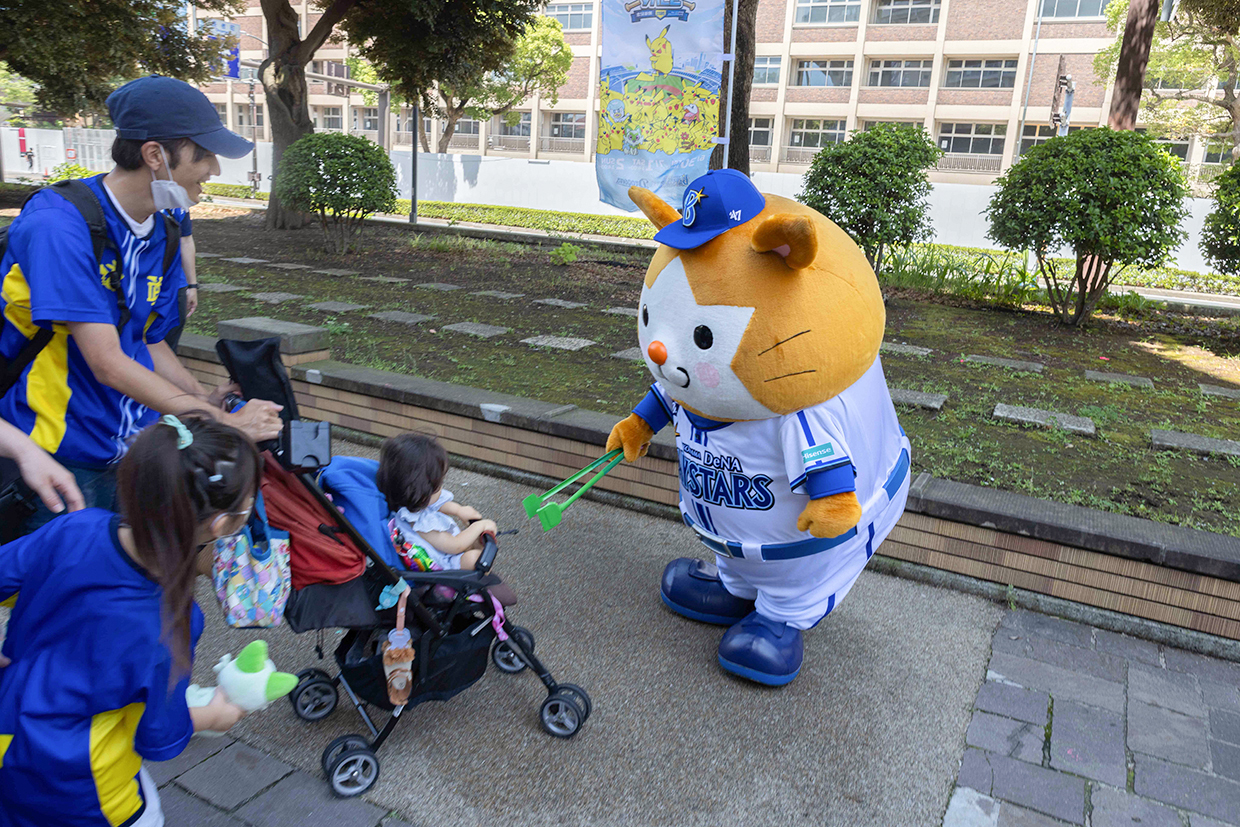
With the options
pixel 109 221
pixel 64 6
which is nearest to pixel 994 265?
pixel 109 221

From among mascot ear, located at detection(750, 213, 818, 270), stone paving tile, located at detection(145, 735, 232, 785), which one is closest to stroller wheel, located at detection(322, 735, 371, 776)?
stone paving tile, located at detection(145, 735, 232, 785)

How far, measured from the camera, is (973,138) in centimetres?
4100

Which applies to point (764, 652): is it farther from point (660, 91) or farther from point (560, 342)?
point (660, 91)

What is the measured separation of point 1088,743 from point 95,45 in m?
18.9

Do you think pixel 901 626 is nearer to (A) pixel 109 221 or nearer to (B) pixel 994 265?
(A) pixel 109 221

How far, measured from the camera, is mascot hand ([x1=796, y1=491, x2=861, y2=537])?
2.86 meters

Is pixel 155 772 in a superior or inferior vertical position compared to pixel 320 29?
inferior

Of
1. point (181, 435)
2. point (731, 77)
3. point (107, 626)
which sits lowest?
point (107, 626)

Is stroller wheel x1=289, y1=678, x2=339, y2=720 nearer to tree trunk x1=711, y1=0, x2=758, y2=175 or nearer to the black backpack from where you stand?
the black backpack

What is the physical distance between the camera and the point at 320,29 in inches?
604

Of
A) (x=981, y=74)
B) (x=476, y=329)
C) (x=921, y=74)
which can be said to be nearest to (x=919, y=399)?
(x=476, y=329)

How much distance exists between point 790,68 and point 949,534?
43.6 meters

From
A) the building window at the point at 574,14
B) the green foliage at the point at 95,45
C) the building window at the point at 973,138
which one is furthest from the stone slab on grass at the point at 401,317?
the building window at the point at 574,14

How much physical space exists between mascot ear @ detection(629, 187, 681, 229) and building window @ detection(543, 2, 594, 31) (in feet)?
151
